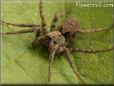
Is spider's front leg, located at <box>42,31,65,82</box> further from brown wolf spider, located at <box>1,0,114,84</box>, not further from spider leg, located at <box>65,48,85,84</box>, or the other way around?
spider leg, located at <box>65,48,85,84</box>

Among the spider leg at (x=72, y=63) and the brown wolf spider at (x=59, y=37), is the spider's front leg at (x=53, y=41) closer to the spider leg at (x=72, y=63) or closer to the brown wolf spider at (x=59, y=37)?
the brown wolf spider at (x=59, y=37)

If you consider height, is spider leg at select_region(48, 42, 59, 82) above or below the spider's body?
below

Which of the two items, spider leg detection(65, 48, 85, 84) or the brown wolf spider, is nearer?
spider leg detection(65, 48, 85, 84)

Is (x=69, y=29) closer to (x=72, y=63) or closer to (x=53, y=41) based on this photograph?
(x=53, y=41)

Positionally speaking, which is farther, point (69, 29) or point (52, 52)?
point (69, 29)

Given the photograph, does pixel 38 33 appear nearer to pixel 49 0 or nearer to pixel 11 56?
pixel 11 56

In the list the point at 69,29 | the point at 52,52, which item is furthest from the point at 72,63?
the point at 69,29

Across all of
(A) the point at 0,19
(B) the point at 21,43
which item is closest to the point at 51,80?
(B) the point at 21,43

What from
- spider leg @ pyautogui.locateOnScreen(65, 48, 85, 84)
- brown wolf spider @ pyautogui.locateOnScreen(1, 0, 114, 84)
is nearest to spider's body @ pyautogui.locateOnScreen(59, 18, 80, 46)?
brown wolf spider @ pyautogui.locateOnScreen(1, 0, 114, 84)

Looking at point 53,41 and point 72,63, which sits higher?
point 53,41

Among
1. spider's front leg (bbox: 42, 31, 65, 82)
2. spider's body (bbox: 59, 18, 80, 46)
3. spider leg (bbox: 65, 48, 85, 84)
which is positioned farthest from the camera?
spider's body (bbox: 59, 18, 80, 46)

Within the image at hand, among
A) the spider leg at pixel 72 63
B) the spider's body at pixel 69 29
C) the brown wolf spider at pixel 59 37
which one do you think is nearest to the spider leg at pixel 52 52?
the brown wolf spider at pixel 59 37

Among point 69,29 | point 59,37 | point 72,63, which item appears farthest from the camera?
point 69,29
